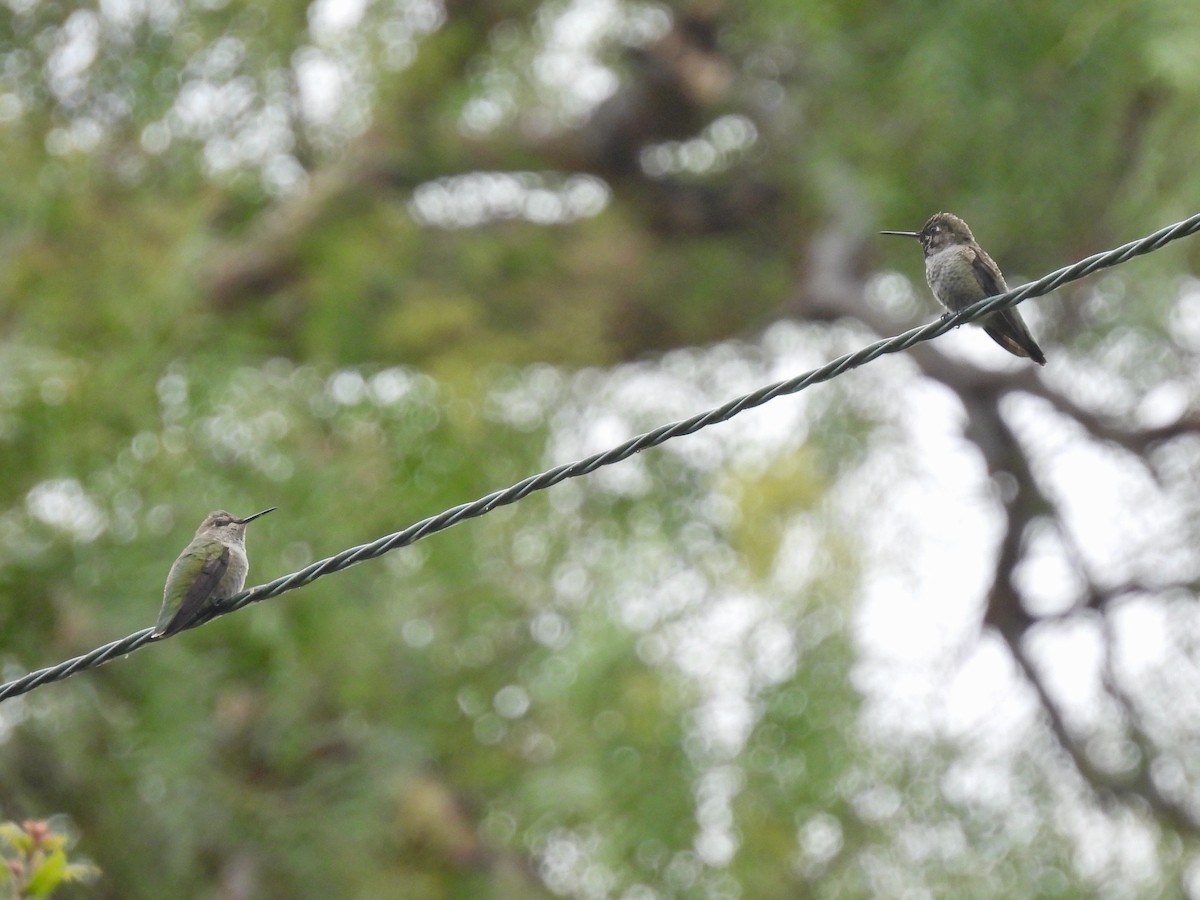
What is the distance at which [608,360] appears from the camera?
12.6m

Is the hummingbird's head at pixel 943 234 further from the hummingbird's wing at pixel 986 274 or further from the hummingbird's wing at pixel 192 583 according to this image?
the hummingbird's wing at pixel 192 583

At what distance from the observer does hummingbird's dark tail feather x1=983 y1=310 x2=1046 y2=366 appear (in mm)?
4925

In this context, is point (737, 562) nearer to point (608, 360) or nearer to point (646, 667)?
point (646, 667)

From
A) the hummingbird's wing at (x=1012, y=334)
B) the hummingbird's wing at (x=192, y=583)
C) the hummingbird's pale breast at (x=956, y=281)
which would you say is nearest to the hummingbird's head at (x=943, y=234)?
the hummingbird's pale breast at (x=956, y=281)

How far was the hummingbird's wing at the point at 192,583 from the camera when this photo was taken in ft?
16.6

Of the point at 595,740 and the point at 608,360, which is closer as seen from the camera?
the point at 595,740

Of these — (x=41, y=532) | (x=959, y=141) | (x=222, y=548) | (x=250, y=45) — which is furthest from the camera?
(x=250, y=45)

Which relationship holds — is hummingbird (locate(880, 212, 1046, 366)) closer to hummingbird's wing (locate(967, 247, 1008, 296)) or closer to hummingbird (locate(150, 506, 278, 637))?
hummingbird's wing (locate(967, 247, 1008, 296))

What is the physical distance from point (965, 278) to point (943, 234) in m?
0.38

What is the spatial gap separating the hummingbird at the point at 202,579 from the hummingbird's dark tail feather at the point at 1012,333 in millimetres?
2294

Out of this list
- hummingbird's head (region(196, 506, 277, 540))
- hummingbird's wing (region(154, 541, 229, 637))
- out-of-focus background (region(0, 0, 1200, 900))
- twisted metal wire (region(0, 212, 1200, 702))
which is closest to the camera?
twisted metal wire (region(0, 212, 1200, 702))

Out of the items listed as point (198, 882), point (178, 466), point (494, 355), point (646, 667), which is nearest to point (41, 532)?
point (178, 466)

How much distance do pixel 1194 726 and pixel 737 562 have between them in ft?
10.8

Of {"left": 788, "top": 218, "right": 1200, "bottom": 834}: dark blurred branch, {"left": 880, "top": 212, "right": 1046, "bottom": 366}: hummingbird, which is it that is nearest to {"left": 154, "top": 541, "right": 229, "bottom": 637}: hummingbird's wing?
{"left": 880, "top": 212, "right": 1046, "bottom": 366}: hummingbird
